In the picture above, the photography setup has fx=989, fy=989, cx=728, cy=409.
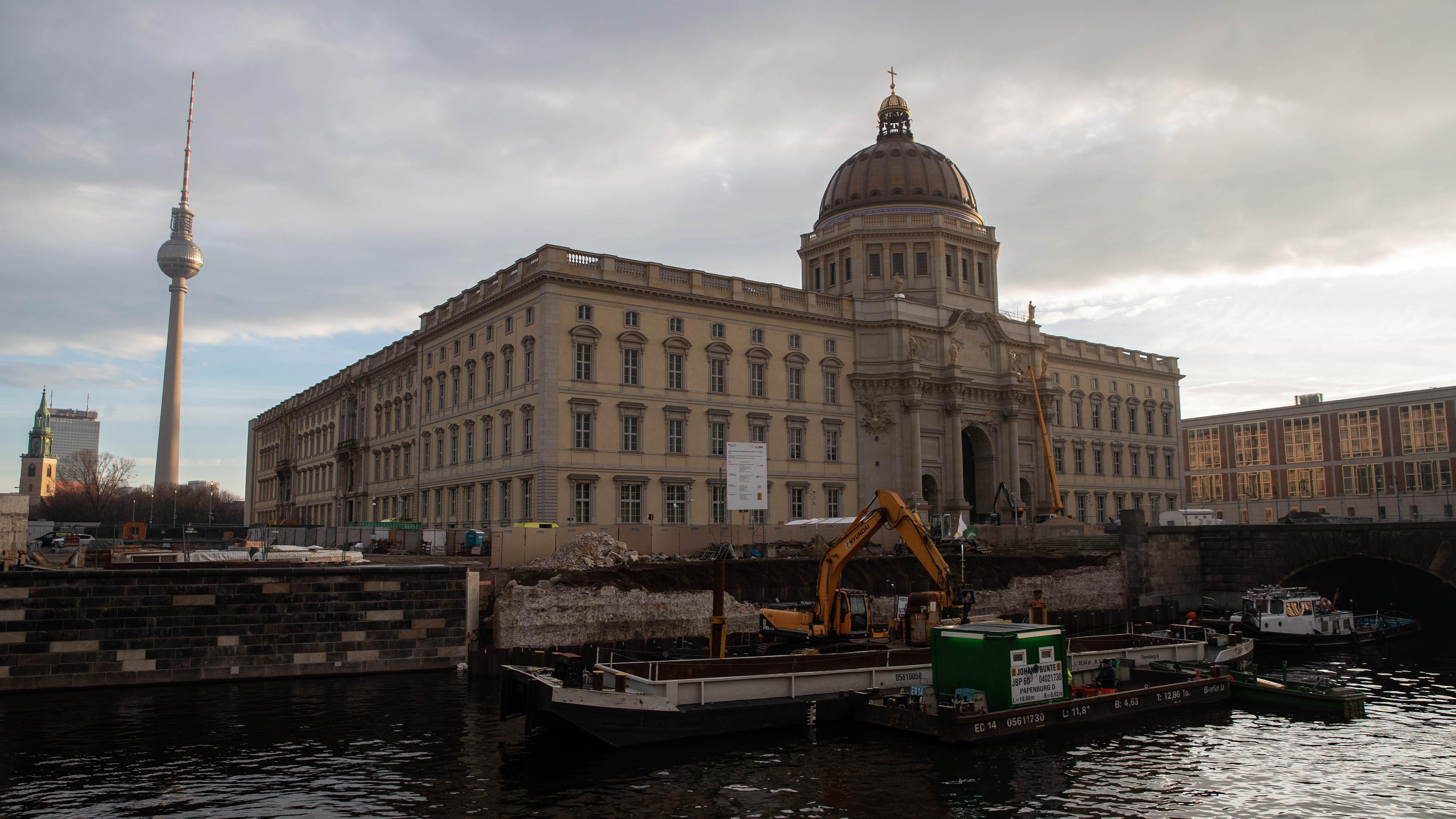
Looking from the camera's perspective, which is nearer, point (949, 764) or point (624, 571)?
point (949, 764)

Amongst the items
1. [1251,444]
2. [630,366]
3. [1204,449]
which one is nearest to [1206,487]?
[1204,449]

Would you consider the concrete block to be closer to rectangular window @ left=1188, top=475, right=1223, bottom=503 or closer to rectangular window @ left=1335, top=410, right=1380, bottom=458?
rectangular window @ left=1335, top=410, right=1380, bottom=458

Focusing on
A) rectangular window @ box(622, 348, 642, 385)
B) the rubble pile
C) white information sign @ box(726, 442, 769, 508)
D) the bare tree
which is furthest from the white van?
the bare tree

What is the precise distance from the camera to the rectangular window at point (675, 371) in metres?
65.1

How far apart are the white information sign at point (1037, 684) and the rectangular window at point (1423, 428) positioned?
110736 millimetres

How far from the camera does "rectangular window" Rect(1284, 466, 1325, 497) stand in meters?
123

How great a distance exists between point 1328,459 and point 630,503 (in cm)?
10048

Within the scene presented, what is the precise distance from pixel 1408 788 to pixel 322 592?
109 feet

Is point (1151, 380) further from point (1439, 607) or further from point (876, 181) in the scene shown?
point (1439, 607)

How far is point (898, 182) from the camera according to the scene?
8756 centimetres

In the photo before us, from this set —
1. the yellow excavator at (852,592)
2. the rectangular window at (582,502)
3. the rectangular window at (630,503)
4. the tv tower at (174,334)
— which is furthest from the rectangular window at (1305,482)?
the tv tower at (174,334)

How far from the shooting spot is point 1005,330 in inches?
3300

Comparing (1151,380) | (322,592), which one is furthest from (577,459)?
(1151,380)

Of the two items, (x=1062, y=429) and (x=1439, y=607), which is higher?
(x=1062, y=429)
